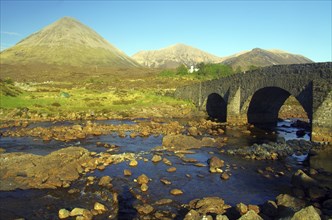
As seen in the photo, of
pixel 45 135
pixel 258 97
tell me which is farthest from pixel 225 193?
pixel 258 97

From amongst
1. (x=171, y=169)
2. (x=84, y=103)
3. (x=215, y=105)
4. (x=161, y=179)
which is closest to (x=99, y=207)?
(x=161, y=179)

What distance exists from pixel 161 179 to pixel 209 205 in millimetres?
4294

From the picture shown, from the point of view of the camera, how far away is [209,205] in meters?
13.2

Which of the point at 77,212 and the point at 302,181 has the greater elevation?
the point at 302,181

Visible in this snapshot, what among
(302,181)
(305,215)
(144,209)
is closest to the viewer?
(305,215)

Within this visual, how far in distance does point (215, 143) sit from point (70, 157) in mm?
11679

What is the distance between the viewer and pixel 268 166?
19.7m

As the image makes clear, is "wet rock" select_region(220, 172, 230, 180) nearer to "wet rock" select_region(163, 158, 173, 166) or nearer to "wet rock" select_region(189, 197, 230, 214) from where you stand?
"wet rock" select_region(163, 158, 173, 166)

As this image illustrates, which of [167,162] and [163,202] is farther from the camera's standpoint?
[167,162]

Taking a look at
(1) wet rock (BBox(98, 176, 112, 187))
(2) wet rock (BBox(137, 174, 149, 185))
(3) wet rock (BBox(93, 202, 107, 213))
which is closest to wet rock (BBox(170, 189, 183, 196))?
(2) wet rock (BBox(137, 174, 149, 185))

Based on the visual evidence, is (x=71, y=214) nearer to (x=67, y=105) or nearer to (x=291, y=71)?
(x=291, y=71)

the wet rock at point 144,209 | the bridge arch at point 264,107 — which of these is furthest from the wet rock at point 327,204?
the bridge arch at point 264,107

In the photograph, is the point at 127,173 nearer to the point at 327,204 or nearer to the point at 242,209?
the point at 242,209

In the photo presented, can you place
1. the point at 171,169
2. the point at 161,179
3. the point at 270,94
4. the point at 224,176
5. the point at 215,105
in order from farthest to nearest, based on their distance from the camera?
the point at 215,105 < the point at 270,94 < the point at 171,169 < the point at 224,176 < the point at 161,179
